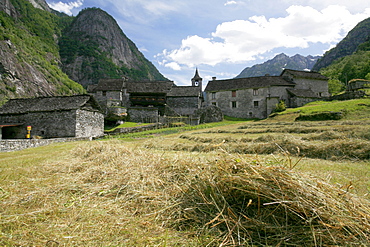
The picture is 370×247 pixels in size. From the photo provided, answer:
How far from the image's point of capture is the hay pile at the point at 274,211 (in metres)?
1.60

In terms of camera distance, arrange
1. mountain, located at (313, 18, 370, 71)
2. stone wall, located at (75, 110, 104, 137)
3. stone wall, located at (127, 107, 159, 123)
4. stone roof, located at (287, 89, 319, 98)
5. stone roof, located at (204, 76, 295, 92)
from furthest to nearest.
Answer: mountain, located at (313, 18, 370, 71) → stone roof, located at (204, 76, 295, 92) → stone roof, located at (287, 89, 319, 98) → stone wall, located at (127, 107, 159, 123) → stone wall, located at (75, 110, 104, 137)

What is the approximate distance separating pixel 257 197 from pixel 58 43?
4435 inches

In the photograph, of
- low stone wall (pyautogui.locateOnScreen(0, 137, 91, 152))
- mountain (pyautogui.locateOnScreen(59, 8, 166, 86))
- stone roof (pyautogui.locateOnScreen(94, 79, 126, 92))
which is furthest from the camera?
mountain (pyautogui.locateOnScreen(59, 8, 166, 86))

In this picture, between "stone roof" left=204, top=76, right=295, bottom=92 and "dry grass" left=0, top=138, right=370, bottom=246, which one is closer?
"dry grass" left=0, top=138, right=370, bottom=246

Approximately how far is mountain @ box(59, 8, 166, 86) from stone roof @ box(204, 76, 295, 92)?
203 feet

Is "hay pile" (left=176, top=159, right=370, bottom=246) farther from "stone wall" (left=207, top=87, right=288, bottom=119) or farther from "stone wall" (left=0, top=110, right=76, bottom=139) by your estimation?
"stone wall" (left=207, top=87, right=288, bottom=119)

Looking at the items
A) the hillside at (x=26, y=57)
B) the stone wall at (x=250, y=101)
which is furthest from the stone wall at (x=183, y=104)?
the hillside at (x=26, y=57)

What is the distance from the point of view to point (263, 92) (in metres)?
36.7

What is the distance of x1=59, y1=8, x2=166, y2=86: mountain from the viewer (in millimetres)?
84188

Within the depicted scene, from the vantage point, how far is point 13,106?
72.5 feet

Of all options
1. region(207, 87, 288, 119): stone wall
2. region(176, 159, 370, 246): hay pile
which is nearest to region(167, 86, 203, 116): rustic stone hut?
Answer: region(207, 87, 288, 119): stone wall

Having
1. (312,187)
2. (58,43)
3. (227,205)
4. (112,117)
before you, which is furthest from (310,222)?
(58,43)

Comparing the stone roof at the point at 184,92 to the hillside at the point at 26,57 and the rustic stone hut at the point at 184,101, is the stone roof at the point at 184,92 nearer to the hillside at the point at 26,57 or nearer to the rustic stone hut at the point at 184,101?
the rustic stone hut at the point at 184,101

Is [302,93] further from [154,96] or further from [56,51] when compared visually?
[56,51]
